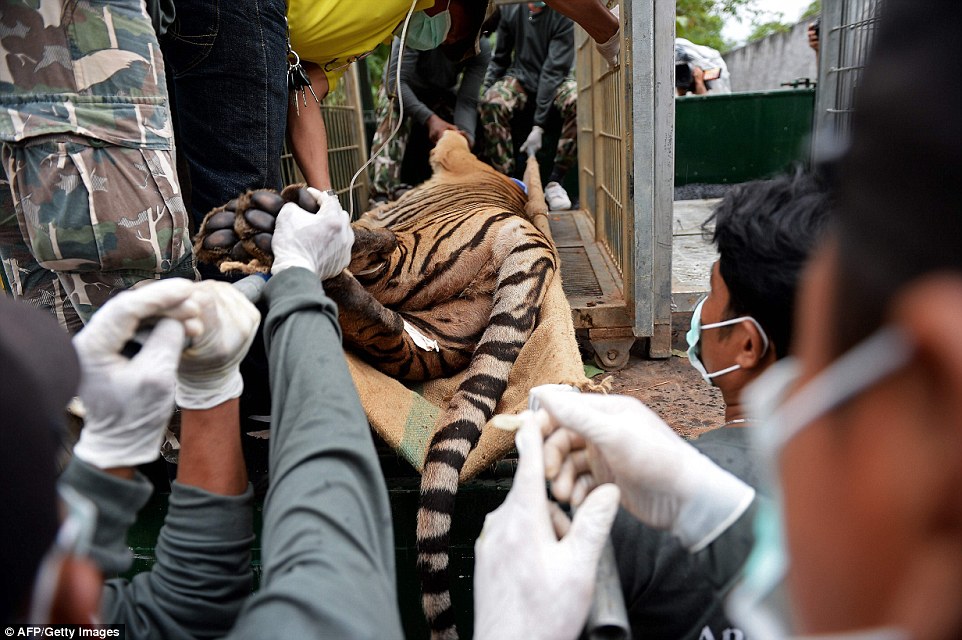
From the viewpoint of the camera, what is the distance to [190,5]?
2.08 metres

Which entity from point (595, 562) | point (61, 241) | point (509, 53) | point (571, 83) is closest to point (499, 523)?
point (595, 562)

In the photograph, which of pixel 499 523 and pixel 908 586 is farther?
pixel 499 523

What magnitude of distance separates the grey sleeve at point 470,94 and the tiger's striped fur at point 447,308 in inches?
116

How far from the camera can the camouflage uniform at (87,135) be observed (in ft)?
5.55

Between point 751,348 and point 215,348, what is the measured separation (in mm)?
1099

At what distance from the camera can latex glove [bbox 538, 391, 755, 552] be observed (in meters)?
1.04

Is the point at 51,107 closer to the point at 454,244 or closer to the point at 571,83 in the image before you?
the point at 454,244

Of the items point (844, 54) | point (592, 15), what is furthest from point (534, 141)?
point (844, 54)

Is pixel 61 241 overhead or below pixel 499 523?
overhead

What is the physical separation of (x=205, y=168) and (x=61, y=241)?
2.02 feet

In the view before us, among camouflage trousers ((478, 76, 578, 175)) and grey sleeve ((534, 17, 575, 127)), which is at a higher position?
grey sleeve ((534, 17, 575, 127))

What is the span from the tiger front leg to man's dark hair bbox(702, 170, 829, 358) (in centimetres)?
118

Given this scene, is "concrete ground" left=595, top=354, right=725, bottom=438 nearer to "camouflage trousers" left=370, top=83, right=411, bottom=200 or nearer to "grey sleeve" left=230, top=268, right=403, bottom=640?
"grey sleeve" left=230, top=268, right=403, bottom=640

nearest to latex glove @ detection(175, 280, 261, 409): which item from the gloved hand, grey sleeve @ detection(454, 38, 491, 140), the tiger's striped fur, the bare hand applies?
the tiger's striped fur
